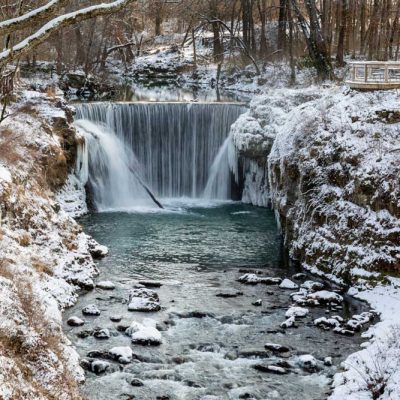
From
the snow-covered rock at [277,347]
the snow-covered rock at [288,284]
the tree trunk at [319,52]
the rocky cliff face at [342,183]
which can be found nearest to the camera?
the snow-covered rock at [277,347]

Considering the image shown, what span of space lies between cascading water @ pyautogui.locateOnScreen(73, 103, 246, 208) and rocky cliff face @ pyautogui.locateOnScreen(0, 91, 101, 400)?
2973 millimetres

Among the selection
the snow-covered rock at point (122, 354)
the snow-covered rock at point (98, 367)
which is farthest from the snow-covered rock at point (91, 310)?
the snow-covered rock at point (98, 367)

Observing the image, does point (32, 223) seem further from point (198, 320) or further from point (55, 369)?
point (55, 369)

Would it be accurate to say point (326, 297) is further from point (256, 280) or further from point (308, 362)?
point (308, 362)

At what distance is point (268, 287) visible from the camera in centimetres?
1490

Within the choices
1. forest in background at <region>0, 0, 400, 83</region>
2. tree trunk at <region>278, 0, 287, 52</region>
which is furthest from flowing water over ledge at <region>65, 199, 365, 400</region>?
tree trunk at <region>278, 0, 287, 52</region>

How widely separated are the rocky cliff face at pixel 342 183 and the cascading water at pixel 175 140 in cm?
556

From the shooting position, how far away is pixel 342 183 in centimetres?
1639

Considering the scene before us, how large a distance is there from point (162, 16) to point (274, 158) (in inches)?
Answer: 1222

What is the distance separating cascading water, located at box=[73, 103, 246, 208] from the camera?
80.9 feet

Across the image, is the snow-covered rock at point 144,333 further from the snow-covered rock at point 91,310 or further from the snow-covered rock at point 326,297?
the snow-covered rock at point 326,297

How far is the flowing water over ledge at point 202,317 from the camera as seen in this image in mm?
10250

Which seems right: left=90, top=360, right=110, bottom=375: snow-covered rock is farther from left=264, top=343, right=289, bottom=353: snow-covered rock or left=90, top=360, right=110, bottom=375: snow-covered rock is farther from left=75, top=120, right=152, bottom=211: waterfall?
left=75, top=120, right=152, bottom=211: waterfall

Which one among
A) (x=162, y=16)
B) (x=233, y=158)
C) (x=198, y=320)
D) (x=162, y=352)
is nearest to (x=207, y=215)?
(x=233, y=158)
